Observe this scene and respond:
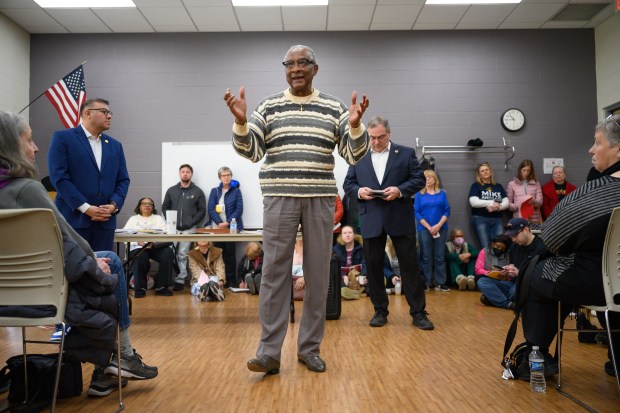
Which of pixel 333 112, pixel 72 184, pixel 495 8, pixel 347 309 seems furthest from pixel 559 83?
pixel 72 184

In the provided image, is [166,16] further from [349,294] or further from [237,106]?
[237,106]

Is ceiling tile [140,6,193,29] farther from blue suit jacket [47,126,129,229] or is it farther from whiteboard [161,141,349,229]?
blue suit jacket [47,126,129,229]

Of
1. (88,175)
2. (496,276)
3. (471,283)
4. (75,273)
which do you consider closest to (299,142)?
(75,273)

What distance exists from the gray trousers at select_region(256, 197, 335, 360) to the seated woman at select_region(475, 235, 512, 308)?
2700 mm

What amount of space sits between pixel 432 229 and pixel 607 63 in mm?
3477

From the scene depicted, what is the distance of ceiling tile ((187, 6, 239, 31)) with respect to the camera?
6.60 metres

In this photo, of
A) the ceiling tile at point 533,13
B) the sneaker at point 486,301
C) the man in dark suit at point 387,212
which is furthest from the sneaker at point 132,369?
the ceiling tile at point 533,13

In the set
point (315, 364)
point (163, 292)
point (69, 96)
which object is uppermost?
point (69, 96)

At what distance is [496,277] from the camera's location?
191 inches

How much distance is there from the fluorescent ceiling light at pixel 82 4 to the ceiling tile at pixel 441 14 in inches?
147

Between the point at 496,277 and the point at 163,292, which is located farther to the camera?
the point at 163,292

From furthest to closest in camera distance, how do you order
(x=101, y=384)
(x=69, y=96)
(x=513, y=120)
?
(x=513, y=120) → (x=69, y=96) → (x=101, y=384)

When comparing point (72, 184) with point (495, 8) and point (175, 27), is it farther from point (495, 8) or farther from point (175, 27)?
point (495, 8)

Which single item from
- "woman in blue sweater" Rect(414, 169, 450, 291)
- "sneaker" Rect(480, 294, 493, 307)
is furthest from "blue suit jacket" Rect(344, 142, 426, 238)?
"woman in blue sweater" Rect(414, 169, 450, 291)
